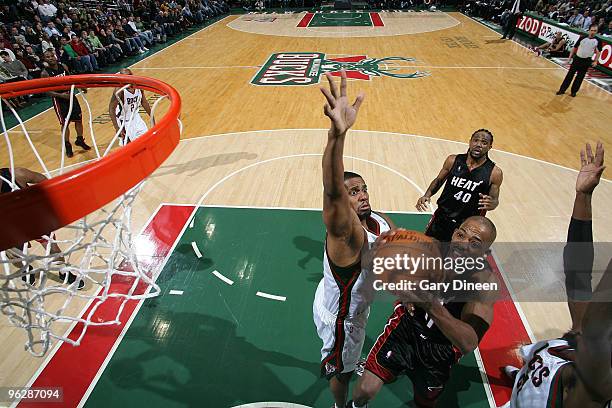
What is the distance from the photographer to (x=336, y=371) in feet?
8.20

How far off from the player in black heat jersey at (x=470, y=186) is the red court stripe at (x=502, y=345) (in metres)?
0.91

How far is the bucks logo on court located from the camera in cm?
1072

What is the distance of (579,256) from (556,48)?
13.2m

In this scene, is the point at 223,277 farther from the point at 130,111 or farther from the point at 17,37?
the point at 17,37

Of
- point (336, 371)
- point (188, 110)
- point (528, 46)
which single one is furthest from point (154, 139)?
point (528, 46)

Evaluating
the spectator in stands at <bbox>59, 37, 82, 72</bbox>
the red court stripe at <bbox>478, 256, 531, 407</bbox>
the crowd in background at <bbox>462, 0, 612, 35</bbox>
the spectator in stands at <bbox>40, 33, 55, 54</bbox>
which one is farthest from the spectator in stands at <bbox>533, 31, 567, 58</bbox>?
the spectator in stands at <bbox>40, 33, 55, 54</bbox>

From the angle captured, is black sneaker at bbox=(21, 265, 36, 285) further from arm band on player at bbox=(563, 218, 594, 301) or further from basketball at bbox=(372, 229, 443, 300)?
arm band on player at bbox=(563, 218, 594, 301)

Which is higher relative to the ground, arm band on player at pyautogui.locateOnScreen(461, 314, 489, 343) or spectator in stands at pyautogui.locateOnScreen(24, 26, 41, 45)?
arm band on player at pyautogui.locateOnScreen(461, 314, 489, 343)

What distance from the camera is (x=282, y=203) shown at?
5.30m

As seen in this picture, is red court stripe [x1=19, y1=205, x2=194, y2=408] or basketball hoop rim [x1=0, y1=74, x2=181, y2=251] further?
red court stripe [x1=19, y1=205, x2=194, y2=408]

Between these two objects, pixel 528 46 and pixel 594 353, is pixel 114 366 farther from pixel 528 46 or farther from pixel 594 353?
pixel 528 46

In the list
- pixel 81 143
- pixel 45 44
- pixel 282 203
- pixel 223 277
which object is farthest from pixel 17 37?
pixel 223 277

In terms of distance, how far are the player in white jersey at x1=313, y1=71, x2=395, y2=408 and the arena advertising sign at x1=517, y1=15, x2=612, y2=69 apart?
11992 mm

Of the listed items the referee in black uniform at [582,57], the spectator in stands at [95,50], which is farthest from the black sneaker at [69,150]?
the referee in black uniform at [582,57]
